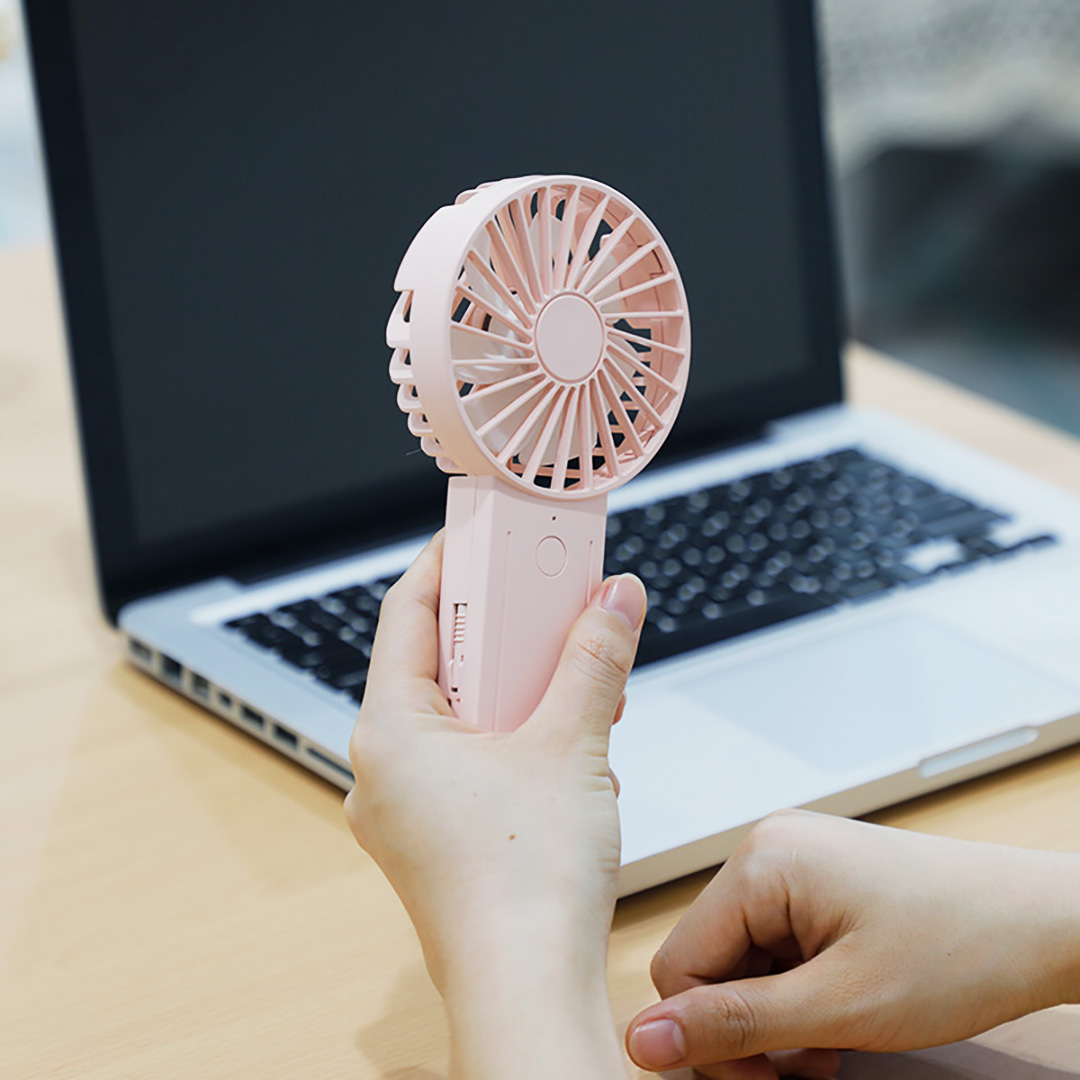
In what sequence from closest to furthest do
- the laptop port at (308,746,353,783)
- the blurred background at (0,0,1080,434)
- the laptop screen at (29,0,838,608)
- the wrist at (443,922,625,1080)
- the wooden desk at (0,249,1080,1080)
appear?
the wrist at (443,922,625,1080)
the wooden desk at (0,249,1080,1080)
the laptop port at (308,746,353,783)
the laptop screen at (29,0,838,608)
the blurred background at (0,0,1080,434)

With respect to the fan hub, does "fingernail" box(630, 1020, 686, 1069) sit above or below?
below

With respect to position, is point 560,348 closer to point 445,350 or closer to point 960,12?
point 445,350

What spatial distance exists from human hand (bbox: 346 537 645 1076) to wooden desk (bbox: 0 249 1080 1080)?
0.40 ft

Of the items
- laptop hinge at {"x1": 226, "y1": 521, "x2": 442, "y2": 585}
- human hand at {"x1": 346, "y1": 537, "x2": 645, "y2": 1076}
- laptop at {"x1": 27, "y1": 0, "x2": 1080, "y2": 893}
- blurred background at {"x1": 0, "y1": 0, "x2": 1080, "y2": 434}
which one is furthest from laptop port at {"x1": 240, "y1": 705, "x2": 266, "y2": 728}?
blurred background at {"x1": 0, "y1": 0, "x2": 1080, "y2": 434}

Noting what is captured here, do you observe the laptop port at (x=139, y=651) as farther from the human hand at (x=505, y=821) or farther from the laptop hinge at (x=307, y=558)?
the human hand at (x=505, y=821)

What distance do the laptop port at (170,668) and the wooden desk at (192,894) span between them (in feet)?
0.04

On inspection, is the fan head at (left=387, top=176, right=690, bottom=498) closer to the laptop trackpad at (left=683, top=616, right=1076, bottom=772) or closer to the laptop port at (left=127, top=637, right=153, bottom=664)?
the laptop trackpad at (left=683, top=616, right=1076, bottom=772)

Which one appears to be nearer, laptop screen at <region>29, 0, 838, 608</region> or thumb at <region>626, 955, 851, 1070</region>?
thumb at <region>626, 955, 851, 1070</region>

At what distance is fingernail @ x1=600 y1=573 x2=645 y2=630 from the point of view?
0.52 m

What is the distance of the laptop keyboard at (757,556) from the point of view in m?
0.78

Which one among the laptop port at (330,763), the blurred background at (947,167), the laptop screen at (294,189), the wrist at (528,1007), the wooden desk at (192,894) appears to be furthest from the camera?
the blurred background at (947,167)

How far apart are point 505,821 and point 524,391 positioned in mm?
144

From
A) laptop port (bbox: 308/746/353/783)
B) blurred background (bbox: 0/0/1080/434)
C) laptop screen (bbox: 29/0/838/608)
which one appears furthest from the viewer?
blurred background (bbox: 0/0/1080/434)

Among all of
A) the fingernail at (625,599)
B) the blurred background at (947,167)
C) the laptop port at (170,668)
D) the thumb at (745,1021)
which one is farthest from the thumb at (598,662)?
the blurred background at (947,167)
